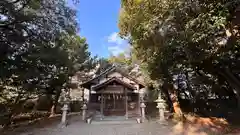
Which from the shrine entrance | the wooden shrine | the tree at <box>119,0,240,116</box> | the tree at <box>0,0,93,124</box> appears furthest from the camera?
the shrine entrance

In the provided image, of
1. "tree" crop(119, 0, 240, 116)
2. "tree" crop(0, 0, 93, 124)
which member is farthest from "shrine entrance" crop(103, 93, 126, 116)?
"tree" crop(119, 0, 240, 116)

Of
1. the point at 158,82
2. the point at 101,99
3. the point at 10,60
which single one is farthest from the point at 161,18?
the point at 101,99

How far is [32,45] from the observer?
369 inches

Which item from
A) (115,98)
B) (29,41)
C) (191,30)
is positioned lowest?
(115,98)

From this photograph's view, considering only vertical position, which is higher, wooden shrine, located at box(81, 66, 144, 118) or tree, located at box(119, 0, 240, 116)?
tree, located at box(119, 0, 240, 116)

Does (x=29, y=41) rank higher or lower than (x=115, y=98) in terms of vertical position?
higher

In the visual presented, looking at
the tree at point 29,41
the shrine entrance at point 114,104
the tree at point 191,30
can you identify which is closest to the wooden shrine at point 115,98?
the shrine entrance at point 114,104

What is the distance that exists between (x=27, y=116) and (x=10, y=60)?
710cm

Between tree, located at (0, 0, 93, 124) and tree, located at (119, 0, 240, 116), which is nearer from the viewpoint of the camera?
tree, located at (119, 0, 240, 116)

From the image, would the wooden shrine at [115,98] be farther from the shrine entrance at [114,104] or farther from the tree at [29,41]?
the tree at [29,41]

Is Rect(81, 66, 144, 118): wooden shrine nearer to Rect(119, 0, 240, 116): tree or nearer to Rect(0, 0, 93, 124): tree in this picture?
Rect(0, 0, 93, 124): tree

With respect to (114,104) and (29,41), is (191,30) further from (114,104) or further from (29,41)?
(114,104)

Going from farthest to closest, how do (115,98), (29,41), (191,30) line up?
(115,98) < (29,41) < (191,30)

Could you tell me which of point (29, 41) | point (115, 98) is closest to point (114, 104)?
point (115, 98)
